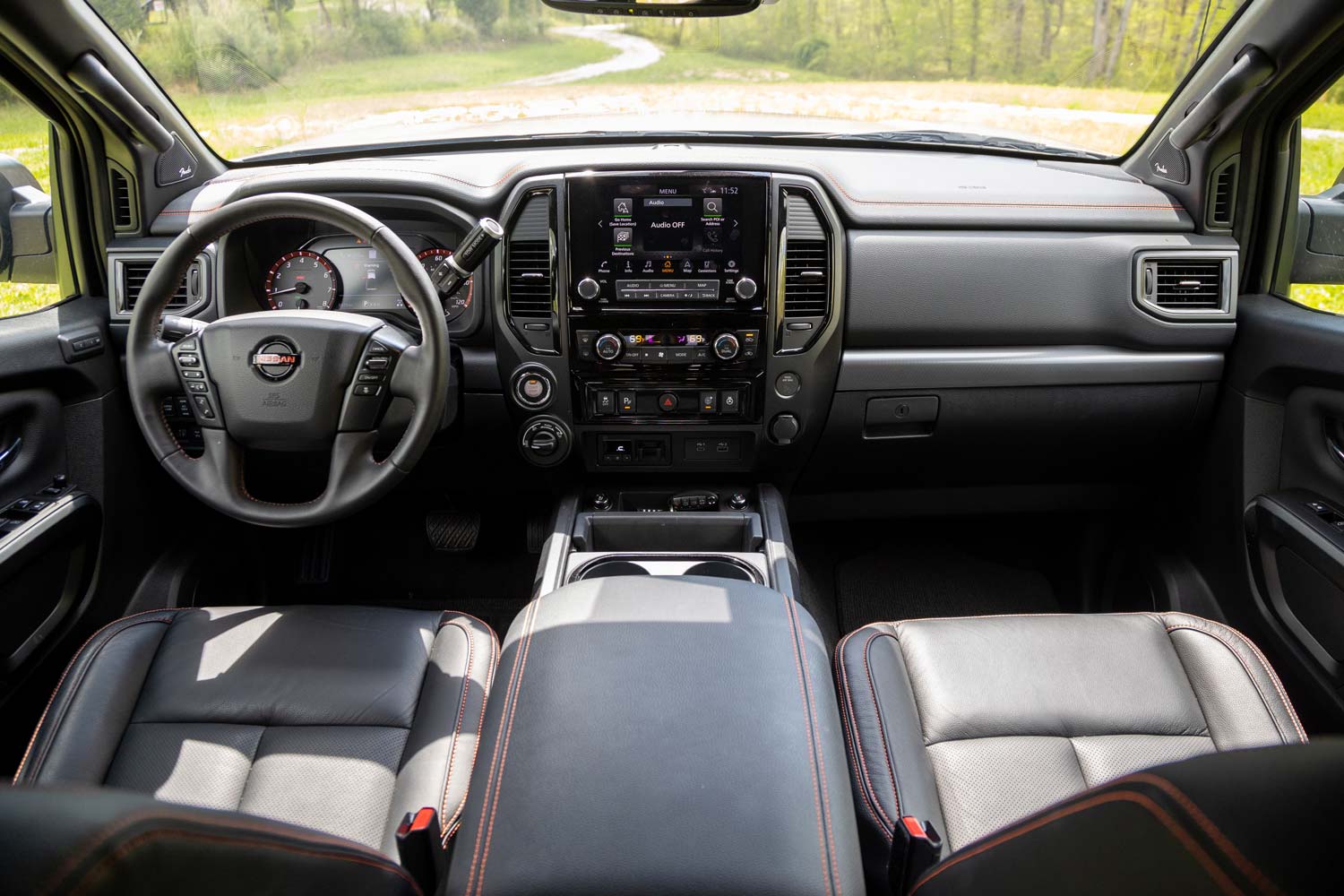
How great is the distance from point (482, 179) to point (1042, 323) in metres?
1.52

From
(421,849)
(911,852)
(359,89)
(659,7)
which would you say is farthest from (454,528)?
(911,852)

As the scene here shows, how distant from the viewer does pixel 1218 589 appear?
2.41 meters

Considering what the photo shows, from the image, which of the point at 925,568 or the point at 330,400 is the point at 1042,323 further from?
the point at 330,400

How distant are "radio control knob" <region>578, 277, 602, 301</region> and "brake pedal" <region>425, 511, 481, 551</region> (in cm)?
101

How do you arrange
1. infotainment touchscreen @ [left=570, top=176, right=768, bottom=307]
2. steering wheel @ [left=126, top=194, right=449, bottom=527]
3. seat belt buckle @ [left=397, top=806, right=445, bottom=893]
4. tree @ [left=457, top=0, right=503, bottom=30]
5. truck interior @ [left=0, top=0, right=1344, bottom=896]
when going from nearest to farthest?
seat belt buckle @ [left=397, top=806, right=445, bottom=893] → truck interior @ [left=0, top=0, right=1344, bottom=896] → steering wheel @ [left=126, top=194, right=449, bottom=527] → infotainment touchscreen @ [left=570, top=176, right=768, bottom=307] → tree @ [left=457, top=0, right=503, bottom=30]

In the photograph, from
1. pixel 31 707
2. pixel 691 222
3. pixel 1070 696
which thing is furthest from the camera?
pixel 691 222

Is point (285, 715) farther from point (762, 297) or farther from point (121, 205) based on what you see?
point (121, 205)

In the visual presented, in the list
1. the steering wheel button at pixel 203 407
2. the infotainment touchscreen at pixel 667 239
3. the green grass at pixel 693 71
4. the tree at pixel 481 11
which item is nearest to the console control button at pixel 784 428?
the infotainment touchscreen at pixel 667 239

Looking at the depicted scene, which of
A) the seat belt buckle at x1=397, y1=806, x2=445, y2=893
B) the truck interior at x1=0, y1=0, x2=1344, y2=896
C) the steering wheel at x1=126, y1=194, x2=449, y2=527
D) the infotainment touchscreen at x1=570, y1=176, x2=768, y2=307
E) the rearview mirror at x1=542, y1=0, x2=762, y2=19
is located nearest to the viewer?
the seat belt buckle at x1=397, y1=806, x2=445, y2=893

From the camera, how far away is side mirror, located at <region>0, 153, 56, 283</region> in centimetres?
221

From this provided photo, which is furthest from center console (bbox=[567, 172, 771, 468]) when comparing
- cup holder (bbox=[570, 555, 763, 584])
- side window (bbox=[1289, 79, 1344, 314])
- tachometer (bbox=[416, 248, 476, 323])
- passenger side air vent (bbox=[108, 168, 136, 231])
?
side window (bbox=[1289, 79, 1344, 314])

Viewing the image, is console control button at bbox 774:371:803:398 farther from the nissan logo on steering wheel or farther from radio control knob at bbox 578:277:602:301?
the nissan logo on steering wheel

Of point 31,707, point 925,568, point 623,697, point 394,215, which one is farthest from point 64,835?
point 925,568

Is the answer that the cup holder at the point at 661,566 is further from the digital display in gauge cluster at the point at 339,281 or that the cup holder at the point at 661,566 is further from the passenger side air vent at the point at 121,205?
the passenger side air vent at the point at 121,205
